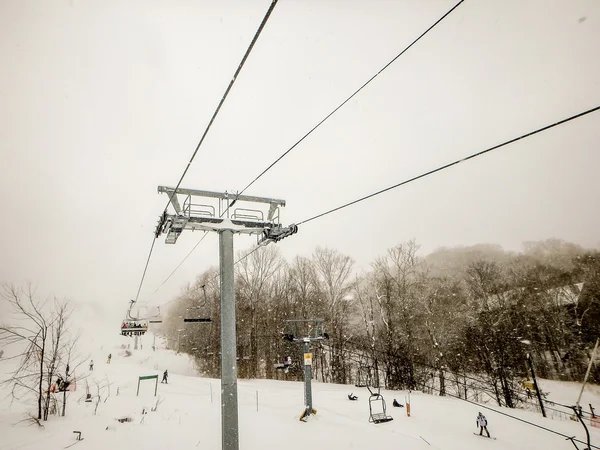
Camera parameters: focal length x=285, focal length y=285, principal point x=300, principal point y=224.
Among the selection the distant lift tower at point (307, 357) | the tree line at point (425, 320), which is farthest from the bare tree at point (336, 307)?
the distant lift tower at point (307, 357)

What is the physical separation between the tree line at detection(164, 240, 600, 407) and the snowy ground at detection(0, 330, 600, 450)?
762 cm

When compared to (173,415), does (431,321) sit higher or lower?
higher

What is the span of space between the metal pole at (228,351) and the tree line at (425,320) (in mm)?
17362

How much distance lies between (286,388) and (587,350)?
105ft

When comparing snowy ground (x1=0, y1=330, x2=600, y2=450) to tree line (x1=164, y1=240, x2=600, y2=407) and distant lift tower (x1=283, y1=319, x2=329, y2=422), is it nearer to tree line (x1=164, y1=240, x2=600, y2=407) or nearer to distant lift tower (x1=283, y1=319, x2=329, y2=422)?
distant lift tower (x1=283, y1=319, x2=329, y2=422)

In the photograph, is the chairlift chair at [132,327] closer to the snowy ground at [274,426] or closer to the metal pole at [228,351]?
the snowy ground at [274,426]

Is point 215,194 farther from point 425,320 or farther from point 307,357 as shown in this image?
point 425,320

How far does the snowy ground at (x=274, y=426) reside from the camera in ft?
39.7

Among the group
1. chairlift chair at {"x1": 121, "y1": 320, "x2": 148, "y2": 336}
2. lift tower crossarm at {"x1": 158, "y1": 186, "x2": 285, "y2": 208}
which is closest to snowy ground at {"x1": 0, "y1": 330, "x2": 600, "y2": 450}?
chairlift chair at {"x1": 121, "y1": 320, "x2": 148, "y2": 336}

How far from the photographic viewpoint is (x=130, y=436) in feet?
41.3

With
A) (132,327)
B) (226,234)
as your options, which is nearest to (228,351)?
(226,234)

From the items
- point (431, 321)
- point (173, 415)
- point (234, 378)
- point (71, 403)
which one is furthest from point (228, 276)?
point (431, 321)

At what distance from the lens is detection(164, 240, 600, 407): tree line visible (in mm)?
29266

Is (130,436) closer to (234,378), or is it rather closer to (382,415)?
(234,378)
